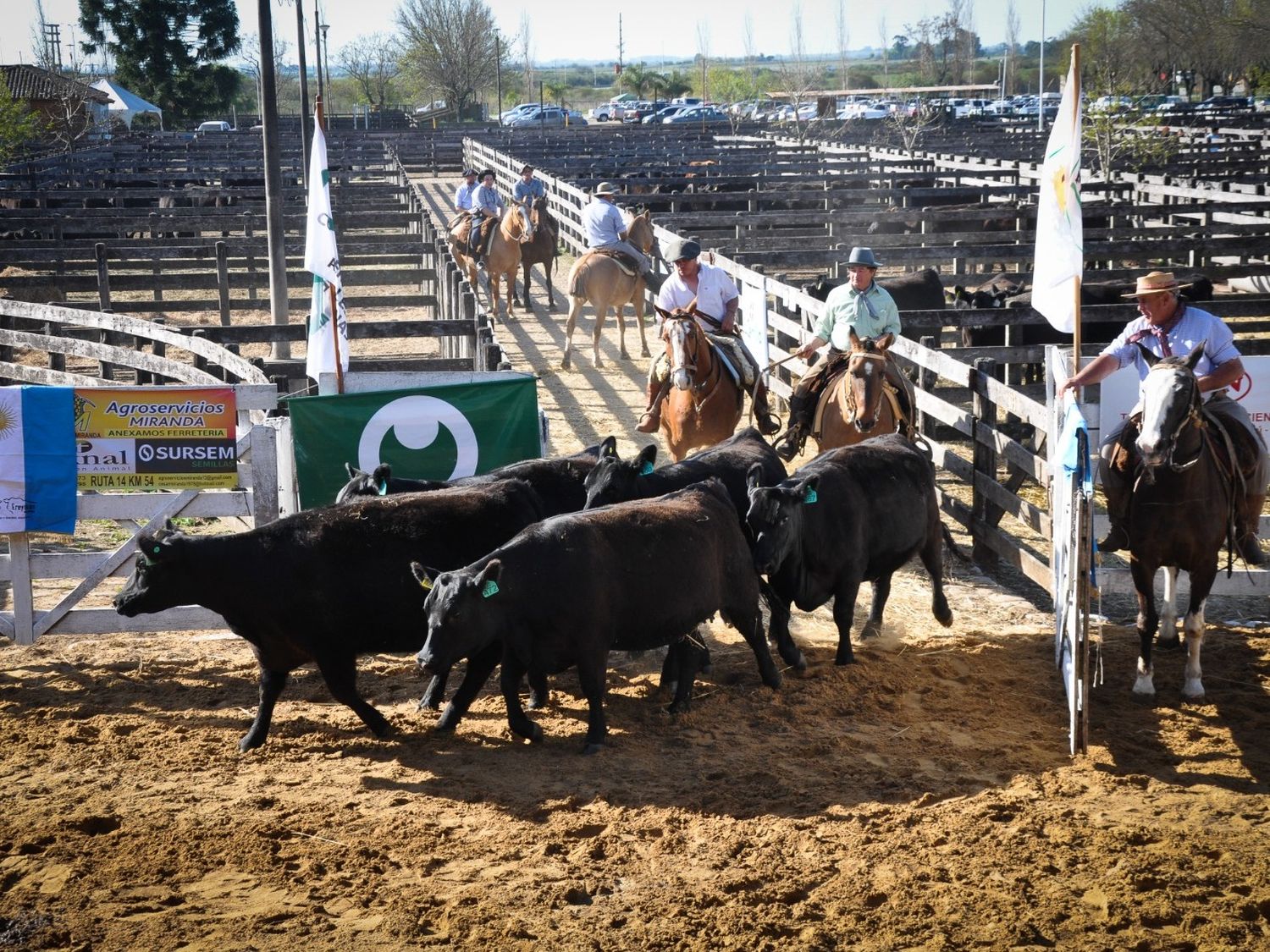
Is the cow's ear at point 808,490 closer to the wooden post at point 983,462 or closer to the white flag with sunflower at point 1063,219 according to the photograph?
the white flag with sunflower at point 1063,219

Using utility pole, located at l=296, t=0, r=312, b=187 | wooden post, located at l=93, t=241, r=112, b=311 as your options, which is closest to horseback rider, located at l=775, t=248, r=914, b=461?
wooden post, located at l=93, t=241, r=112, b=311

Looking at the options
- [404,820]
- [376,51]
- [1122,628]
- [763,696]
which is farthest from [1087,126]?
[376,51]

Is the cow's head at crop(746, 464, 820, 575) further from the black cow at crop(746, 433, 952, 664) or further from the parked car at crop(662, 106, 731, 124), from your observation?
the parked car at crop(662, 106, 731, 124)

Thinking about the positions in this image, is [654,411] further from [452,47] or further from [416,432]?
[452,47]

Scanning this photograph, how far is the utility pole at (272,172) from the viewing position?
15.4 metres

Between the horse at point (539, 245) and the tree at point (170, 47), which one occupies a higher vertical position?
the tree at point (170, 47)

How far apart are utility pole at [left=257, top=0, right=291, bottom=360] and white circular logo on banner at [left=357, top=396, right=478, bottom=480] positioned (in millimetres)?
6366

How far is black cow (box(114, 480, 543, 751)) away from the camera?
725 cm

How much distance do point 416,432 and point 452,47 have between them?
88.7 m

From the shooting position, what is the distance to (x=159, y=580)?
7219 millimetres

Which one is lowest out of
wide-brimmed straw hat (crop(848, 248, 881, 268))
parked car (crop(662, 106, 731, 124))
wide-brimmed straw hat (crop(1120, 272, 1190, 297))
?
wide-brimmed straw hat (crop(1120, 272, 1190, 297))

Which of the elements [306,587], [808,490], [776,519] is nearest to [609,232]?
[808,490]

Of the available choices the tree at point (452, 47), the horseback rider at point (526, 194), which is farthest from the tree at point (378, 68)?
the horseback rider at point (526, 194)

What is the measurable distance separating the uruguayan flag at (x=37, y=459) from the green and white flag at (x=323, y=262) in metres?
2.03
